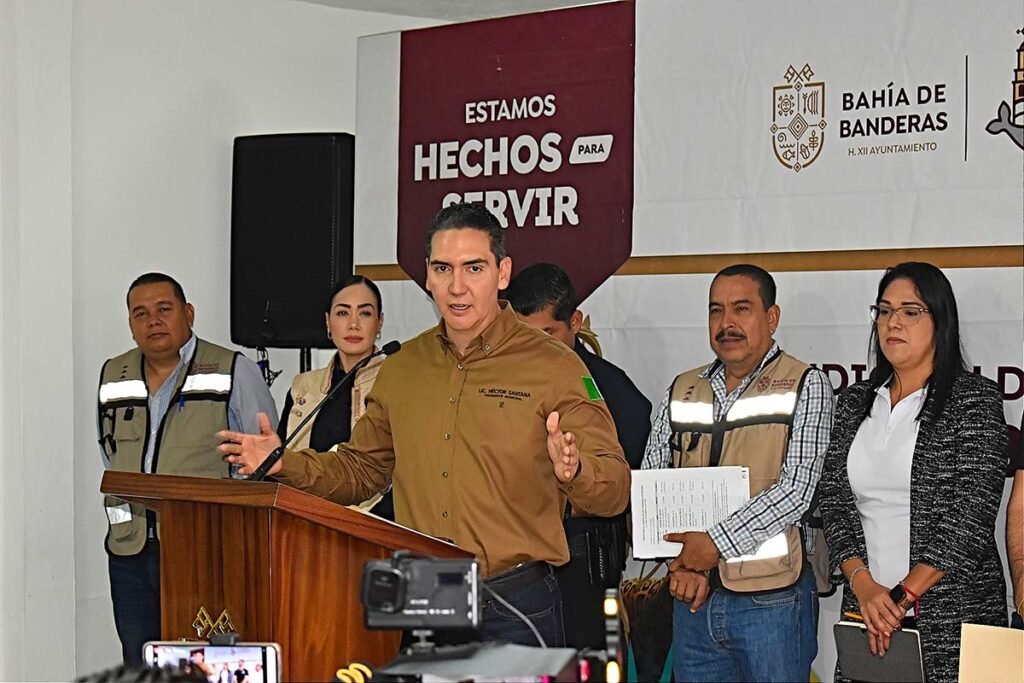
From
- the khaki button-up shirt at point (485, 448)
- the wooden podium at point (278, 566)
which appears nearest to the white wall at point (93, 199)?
the khaki button-up shirt at point (485, 448)

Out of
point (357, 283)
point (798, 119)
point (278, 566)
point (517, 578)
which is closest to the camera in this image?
point (278, 566)

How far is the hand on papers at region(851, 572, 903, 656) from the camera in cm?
356

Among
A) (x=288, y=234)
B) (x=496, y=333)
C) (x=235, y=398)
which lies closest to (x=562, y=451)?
(x=496, y=333)

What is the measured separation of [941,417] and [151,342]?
280 cm

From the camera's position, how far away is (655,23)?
4465 millimetres

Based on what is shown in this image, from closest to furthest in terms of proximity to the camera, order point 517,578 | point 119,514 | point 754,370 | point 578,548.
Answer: point 517,578 < point 754,370 < point 578,548 < point 119,514

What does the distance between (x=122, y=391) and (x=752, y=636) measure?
249 centimetres

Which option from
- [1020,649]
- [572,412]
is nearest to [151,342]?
[572,412]

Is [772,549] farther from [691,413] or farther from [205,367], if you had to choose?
[205,367]

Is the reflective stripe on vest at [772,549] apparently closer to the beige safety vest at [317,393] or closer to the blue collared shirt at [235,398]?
the beige safety vest at [317,393]

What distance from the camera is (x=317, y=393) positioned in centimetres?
463

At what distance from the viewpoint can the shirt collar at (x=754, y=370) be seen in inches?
159

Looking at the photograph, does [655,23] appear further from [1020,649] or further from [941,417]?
[1020,649]

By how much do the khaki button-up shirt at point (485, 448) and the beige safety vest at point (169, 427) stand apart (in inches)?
69.7
